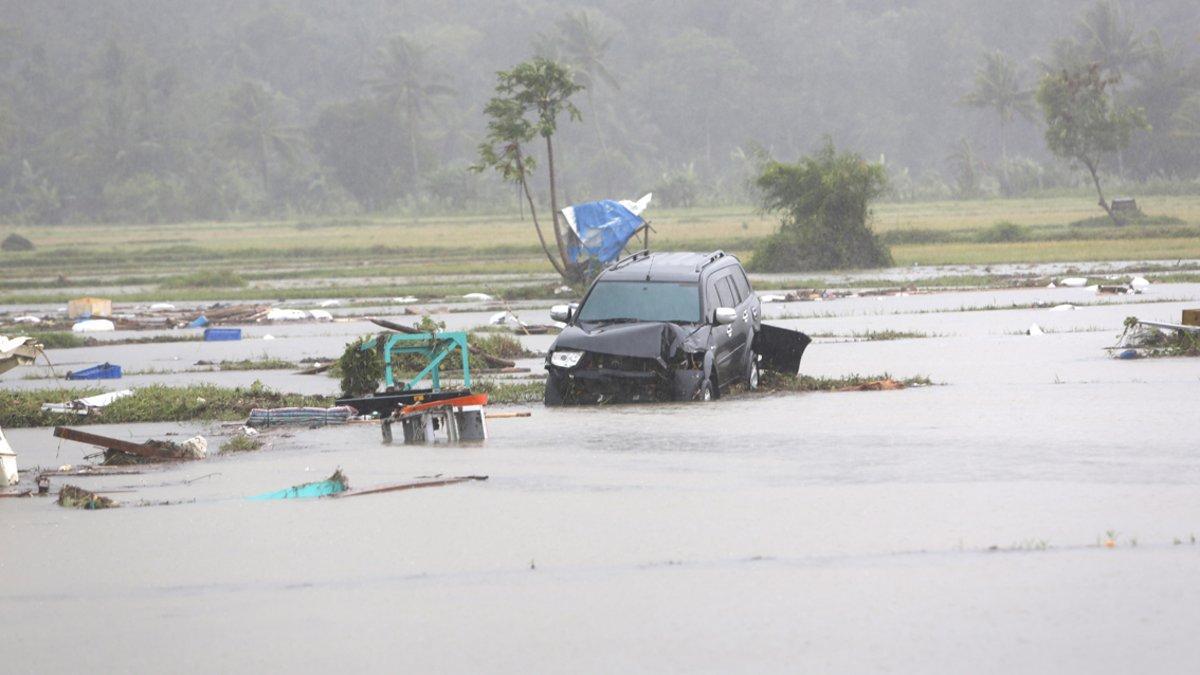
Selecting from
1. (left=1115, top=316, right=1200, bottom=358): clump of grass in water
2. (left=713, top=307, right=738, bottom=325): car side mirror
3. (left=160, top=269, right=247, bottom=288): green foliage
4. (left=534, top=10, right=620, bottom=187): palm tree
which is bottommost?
(left=1115, top=316, right=1200, bottom=358): clump of grass in water

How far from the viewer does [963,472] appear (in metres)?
12.7

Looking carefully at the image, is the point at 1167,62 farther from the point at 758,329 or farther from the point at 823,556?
the point at 823,556

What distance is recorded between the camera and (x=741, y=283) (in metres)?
20.4

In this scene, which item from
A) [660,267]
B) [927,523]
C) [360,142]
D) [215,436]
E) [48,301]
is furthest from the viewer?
[360,142]

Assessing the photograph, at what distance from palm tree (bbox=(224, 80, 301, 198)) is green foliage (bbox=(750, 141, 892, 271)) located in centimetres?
7439

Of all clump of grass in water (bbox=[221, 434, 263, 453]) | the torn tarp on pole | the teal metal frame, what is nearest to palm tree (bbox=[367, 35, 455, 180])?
the torn tarp on pole

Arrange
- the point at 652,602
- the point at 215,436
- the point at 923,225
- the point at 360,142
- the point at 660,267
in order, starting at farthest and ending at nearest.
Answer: the point at 360,142 < the point at 923,225 < the point at 660,267 < the point at 215,436 < the point at 652,602

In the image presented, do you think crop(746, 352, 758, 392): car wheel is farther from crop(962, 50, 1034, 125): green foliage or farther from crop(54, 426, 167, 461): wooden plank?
crop(962, 50, 1034, 125): green foliage

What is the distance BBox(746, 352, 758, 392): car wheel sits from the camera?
19692mm

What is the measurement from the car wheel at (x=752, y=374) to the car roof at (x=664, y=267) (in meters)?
1.16

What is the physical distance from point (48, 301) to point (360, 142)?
69.8 meters

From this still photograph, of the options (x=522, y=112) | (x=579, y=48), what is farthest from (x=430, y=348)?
(x=579, y=48)

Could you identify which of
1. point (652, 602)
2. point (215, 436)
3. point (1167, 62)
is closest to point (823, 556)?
point (652, 602)

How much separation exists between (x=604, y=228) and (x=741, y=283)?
69.5 ft
